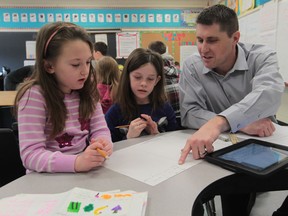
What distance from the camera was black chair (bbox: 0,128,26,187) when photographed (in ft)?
3.57

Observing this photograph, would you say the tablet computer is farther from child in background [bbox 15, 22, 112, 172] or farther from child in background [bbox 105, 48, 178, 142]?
child in background [bbox 105, 48, 178, 142]

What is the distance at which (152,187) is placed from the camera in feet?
2.22

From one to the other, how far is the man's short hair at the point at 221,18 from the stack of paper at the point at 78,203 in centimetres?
104

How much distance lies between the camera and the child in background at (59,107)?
812mm

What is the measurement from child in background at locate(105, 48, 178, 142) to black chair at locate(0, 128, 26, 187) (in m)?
0.47

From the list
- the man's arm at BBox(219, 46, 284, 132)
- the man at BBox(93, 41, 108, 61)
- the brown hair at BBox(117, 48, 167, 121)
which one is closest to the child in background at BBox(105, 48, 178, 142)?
the brown hair at BBox(117, 48, 167, 121)

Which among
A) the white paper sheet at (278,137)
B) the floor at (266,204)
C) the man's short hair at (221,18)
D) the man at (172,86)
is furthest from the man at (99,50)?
the white paper sheet at (278,137)

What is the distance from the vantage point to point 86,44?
3.19 feet

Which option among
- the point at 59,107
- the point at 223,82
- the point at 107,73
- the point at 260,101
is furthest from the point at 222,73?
the point at 107,73

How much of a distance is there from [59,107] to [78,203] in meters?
0.44

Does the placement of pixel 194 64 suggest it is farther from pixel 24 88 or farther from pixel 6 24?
pixel 6 24

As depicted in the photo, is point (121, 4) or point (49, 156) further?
point (121, 4)

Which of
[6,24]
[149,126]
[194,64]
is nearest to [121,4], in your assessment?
[6,24]

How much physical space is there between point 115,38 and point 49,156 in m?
3.82
